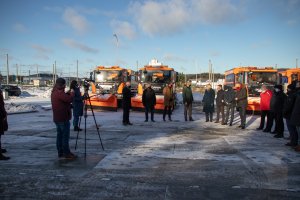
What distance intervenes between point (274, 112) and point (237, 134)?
1.44 metres

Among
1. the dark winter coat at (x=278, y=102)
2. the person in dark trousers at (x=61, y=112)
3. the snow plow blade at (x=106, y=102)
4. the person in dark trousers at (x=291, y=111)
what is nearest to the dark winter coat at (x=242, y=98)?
the dark winter coat at (x=278, y=102)

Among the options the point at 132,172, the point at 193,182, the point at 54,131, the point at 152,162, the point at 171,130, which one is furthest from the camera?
the point at 171,130

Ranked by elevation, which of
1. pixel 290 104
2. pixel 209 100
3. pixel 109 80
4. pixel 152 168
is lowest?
pixel 152 168

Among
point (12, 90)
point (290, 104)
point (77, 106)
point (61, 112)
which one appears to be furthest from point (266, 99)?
point (12, 90)

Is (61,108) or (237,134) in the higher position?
(61,108)

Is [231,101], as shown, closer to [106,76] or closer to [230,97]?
[230,97]

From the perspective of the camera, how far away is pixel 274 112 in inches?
405

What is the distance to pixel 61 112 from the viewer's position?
6.53 m

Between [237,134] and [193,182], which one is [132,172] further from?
[237,134]

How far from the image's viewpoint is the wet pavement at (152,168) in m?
4.71

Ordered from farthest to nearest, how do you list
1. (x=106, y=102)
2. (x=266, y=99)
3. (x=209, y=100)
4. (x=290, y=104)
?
1. (x=106, y=102)
2. (x=209, y=100)
3. (x=266, y=99)
4. (x=290, y=104)

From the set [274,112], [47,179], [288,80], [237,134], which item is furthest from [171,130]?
[288,80]

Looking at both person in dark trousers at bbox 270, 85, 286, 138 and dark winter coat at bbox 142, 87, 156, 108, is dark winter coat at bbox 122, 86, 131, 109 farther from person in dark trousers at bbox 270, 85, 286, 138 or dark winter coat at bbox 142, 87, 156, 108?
person in dark trousers at bbox 270, 85, 286, 138

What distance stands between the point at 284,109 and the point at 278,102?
1.62 meters
